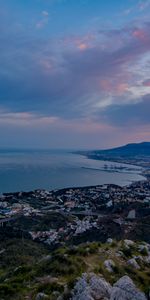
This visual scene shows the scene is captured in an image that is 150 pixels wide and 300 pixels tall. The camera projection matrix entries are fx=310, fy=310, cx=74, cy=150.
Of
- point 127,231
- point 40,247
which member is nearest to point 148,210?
point 127,231

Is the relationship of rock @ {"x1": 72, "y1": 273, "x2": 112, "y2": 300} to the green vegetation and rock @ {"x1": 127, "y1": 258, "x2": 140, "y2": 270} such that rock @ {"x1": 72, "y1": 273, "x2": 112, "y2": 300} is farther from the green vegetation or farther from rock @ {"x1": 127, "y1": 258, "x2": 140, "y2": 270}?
rock @ {"x1": 127, "y1": 258, "x2": 140, "y2": 270}

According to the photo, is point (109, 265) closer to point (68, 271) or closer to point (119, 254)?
point (68, 271)

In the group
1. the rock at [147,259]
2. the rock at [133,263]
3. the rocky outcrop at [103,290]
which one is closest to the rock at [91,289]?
the rocky outcrop at [103,290]

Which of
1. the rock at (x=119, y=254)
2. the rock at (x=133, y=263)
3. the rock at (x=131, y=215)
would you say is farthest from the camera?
the rock at (x=131, y=215)

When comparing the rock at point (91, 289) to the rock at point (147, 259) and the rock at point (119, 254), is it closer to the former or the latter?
the rock at point (119, 254)

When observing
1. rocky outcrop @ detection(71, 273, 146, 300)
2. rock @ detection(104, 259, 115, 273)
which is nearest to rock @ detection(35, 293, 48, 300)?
rocky outcrop @ detection(71, 273, 146, 300)

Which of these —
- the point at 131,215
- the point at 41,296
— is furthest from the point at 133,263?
the point at 131,215

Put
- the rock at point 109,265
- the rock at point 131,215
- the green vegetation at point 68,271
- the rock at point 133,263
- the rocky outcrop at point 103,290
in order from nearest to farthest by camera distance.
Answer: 1. the rocky outcrop at point 103,290
2. the green vegetation at point 68,271
3. the rock at point 109,265
4. the rock at point 133,263
5. the rock at point 131,215

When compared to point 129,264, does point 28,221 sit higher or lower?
lower

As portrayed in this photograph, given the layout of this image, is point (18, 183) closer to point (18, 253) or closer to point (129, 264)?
point (18, 253)
